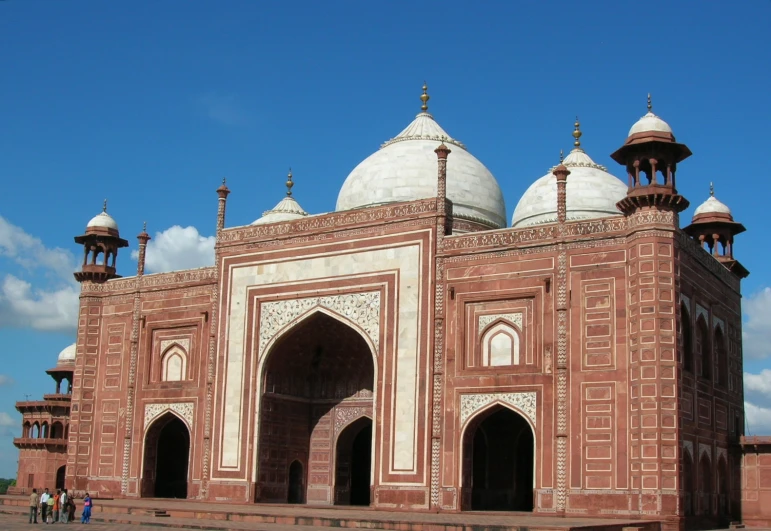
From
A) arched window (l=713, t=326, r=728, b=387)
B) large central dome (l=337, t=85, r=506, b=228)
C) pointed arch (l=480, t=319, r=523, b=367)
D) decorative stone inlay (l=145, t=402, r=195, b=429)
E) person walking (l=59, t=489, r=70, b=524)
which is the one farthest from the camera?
large central dome (l=337, t=85, r=506, b=228)

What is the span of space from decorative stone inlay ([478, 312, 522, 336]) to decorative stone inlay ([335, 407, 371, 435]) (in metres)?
3.85

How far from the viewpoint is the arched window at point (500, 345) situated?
16734 millimetres

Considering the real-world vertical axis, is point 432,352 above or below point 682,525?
above

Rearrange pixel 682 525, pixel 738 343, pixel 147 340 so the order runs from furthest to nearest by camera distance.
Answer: pixel 147 340
pixel 738 343
pixel 682 525

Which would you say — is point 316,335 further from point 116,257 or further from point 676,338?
point 676,338

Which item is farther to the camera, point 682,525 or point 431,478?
point 431,478

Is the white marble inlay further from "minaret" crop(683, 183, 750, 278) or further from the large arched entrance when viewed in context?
"minaret" crop(683, 183, 750, 278)

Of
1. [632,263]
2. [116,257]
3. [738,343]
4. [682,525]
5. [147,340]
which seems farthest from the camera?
[116,257]

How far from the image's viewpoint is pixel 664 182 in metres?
15.8

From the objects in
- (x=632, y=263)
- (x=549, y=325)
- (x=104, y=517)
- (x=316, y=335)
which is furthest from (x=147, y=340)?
(x=632, y=263)

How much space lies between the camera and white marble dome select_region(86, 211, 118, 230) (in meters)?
Result: 22.5

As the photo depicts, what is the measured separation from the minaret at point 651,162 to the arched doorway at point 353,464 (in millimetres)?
7276

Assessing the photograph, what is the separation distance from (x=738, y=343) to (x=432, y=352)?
6.19 m

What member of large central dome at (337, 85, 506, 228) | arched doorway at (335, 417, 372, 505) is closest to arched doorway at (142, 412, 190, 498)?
arched doorway at (335, 417, 372, 505)
